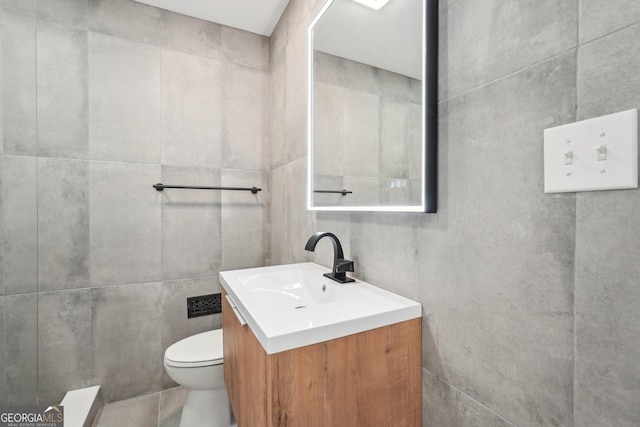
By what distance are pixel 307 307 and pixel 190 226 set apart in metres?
1.40

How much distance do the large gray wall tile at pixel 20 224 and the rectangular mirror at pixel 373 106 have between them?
150cm

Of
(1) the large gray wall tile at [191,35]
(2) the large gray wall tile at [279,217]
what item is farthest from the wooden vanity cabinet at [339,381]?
(1) the large gray wall tile at [191,35]

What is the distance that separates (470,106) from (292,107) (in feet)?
4.01

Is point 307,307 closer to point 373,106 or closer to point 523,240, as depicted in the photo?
point 523,240

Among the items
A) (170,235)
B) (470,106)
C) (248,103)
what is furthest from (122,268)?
(470,106)

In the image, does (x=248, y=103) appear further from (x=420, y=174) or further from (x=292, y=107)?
(x=420, y=174)

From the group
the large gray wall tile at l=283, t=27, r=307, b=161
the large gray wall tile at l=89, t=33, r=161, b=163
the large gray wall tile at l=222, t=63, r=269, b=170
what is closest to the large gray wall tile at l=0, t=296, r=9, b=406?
the large gray wall tile at l=89, t=33, r=161, b=163

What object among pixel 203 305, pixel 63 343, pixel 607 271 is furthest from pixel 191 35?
pixel 607 271

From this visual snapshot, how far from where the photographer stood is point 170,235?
184 cm

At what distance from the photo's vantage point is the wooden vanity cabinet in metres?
0.64

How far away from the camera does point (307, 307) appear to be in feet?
2.59

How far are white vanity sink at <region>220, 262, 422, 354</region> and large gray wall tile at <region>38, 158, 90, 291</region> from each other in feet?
3.43

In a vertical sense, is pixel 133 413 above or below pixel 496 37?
below

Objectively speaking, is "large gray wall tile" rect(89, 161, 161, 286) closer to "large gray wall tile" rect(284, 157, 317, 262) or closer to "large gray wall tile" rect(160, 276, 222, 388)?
"large gray wall tile" rect(160, 276, 222, 388)
